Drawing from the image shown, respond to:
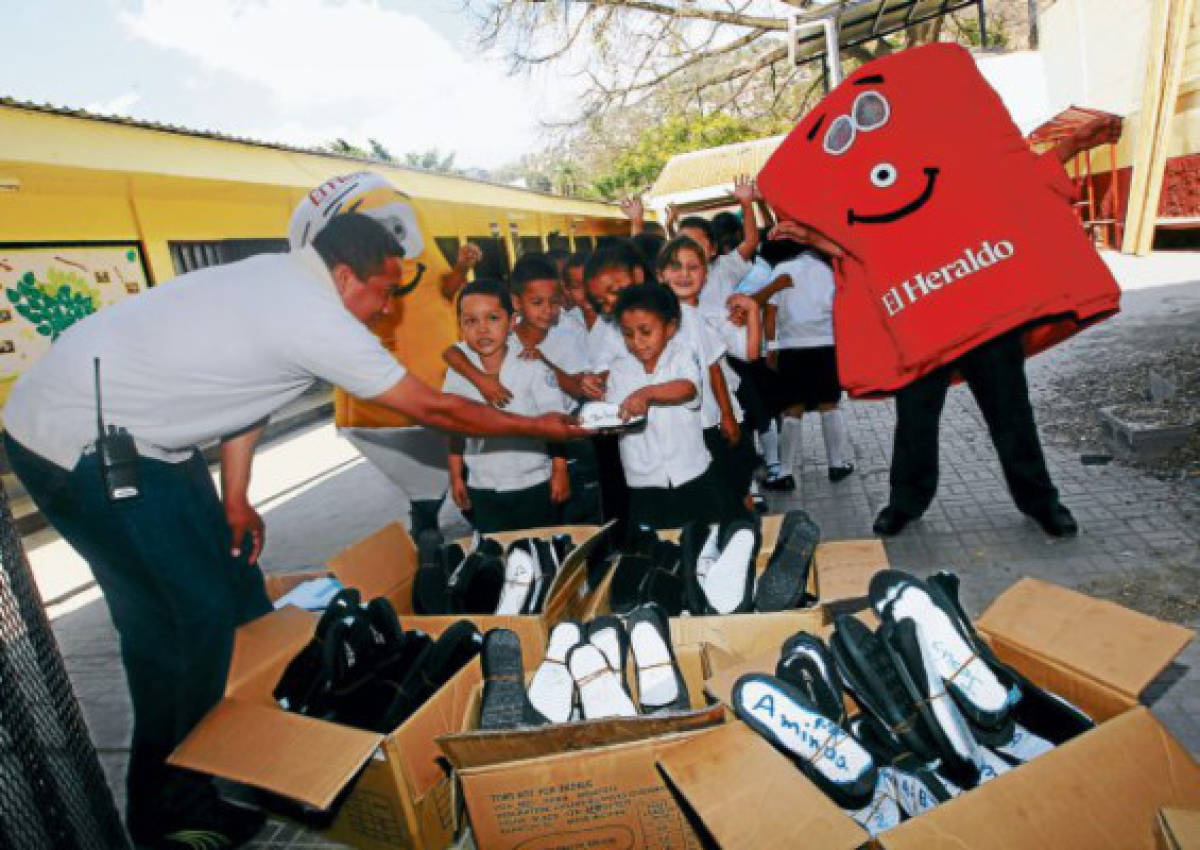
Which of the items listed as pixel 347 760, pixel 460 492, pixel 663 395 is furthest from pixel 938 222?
pixel 347 760

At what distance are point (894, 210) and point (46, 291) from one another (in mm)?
7649

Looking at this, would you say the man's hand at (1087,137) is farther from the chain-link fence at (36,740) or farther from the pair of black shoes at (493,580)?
the chain-link fence at (36,740)

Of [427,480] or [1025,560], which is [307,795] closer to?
[427,480]

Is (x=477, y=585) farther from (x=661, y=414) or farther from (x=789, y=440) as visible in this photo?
(x=789, y=440)

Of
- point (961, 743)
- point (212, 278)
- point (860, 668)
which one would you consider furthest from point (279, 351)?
point (961, 743)

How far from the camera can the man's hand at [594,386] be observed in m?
3.10

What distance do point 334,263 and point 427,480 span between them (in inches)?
74.8

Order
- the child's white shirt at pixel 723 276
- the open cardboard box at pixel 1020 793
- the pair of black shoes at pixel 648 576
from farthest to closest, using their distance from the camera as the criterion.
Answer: the child's white shirt at pixel 723 276, the pair of black shoes at pixel 648 576, the open cardboard box at pixel 1020 793

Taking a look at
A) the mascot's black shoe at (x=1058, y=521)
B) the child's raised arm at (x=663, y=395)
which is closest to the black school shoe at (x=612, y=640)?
the child's raised arm at (x=663, y=395)

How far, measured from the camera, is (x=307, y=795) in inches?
64.5

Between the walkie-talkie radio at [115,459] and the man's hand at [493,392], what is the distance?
131cm

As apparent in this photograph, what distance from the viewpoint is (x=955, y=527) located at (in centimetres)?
354

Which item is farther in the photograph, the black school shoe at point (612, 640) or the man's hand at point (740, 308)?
the man's hand at point (740, 308)

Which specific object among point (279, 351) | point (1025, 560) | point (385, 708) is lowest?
point (1025, 560)
